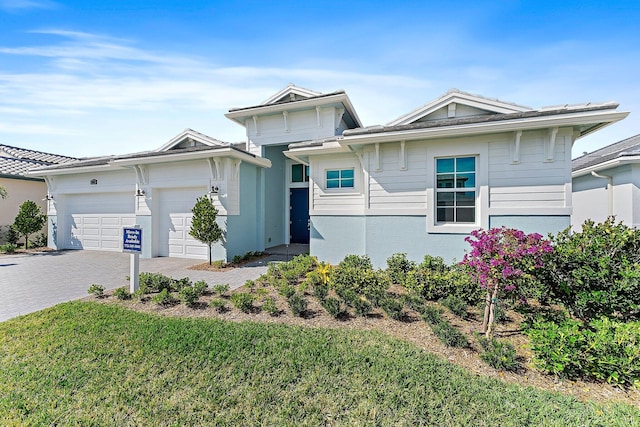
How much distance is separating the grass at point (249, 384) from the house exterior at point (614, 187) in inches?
297

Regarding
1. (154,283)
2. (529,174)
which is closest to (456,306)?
(529,174)

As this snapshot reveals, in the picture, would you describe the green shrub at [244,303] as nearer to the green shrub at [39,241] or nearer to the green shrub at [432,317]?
the green shrub at [432,317]

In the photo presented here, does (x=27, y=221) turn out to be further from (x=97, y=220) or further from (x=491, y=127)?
(x=491, y=127)

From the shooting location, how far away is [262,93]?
11.9 m

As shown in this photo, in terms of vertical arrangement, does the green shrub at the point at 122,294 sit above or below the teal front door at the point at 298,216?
below

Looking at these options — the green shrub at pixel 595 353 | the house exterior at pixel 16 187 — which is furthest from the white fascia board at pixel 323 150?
the house exterior at pixel 16 187

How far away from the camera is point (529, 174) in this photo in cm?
644

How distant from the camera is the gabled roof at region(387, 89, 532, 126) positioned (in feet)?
23.1

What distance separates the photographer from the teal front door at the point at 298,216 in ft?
44.2

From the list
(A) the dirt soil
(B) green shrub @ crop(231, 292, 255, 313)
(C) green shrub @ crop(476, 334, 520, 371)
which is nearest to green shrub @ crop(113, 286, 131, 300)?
(A) the dirt soil

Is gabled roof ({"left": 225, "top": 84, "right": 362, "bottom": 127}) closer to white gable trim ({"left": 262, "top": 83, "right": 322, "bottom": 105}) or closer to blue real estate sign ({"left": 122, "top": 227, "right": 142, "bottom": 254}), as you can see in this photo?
white gable trim ({"left": 262, "top": 83, "right": 322, "bottom": 105})

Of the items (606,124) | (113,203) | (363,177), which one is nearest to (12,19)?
(113,203)

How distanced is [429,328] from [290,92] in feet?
34.8

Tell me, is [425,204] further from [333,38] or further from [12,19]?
[12,19]
